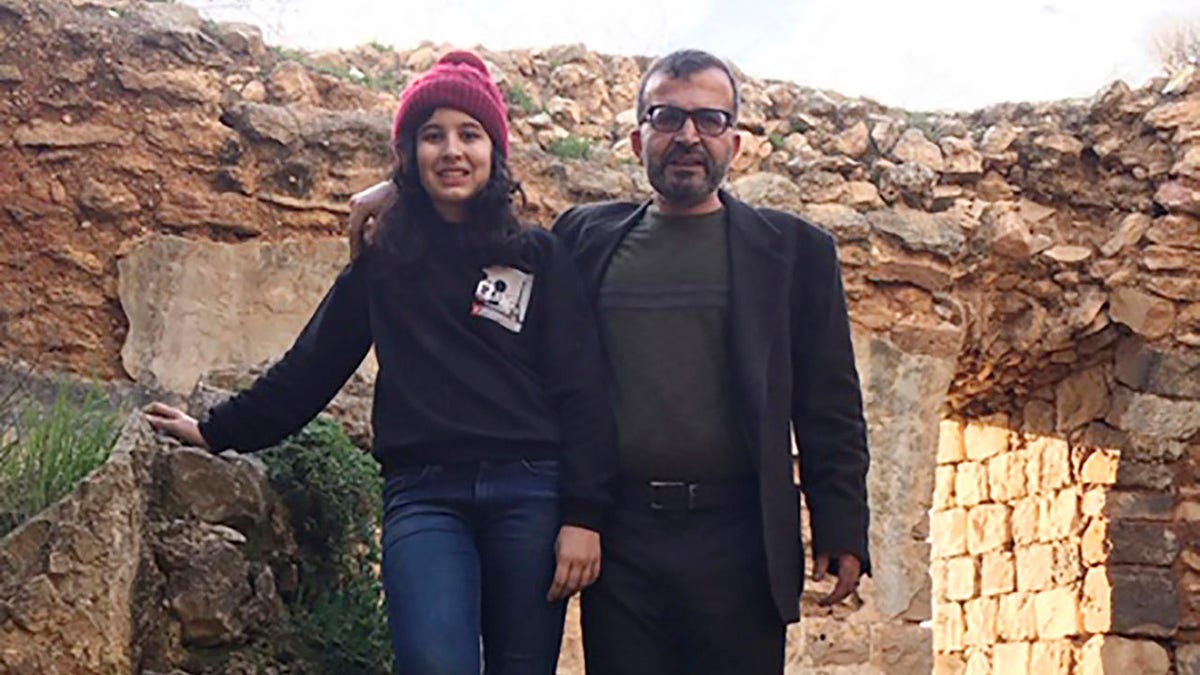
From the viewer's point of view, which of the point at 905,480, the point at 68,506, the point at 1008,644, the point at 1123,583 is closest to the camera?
the point at 68,506

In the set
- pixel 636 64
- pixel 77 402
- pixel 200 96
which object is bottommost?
pixel 77 402

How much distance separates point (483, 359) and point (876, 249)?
161 inches

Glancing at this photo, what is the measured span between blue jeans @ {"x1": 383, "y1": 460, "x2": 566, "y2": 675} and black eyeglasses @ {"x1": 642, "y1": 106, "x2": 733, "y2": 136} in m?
0.70

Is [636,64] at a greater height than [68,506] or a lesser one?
greater

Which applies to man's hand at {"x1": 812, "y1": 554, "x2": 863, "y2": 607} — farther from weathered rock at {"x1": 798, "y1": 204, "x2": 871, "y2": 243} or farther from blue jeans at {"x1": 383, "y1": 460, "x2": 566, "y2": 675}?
weathered rock at {"x1": 798, "y1": 204, "x2": 871, "y2": 243}

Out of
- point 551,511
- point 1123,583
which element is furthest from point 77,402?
point 1123,583

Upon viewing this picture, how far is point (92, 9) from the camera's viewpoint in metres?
5.64

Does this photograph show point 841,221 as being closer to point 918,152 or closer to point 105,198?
point 918,152

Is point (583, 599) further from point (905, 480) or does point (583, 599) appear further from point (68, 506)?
point (905, 480)

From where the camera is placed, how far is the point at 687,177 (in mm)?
2766

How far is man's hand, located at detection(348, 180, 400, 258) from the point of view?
2809 mm

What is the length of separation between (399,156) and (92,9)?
11.2 ft

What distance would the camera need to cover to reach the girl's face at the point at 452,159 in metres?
2.70

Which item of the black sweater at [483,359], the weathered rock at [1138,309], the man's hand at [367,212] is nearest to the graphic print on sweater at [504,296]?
the black sweater at [483,359]
